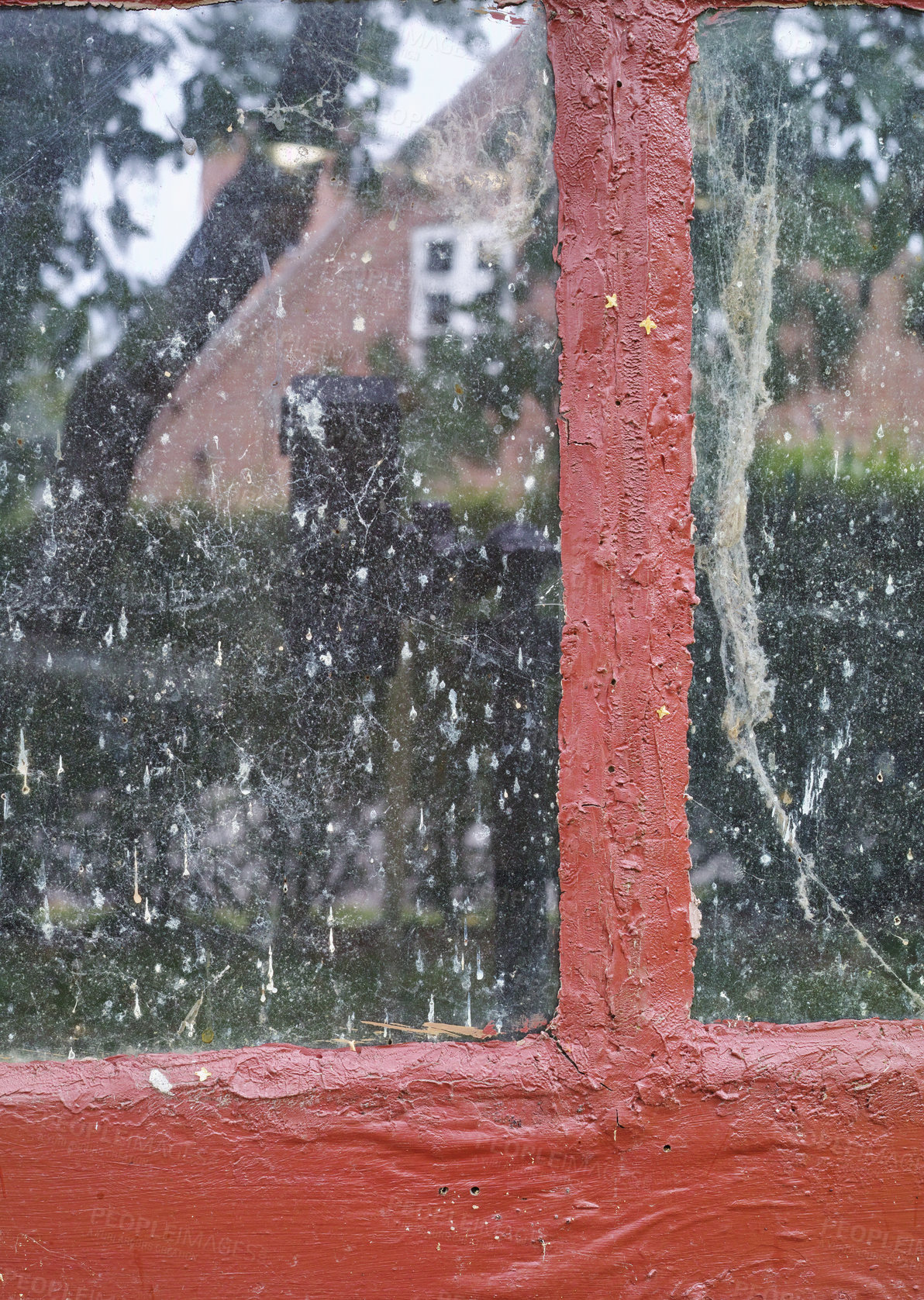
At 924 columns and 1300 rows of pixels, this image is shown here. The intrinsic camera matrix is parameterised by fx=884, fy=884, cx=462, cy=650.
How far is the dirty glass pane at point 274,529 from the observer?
5.51 feet

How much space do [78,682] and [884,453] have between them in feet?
5.38

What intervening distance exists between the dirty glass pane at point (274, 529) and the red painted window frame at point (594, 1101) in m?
0.08

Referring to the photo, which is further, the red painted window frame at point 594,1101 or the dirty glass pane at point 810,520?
the dirty glass pane at point 810,520

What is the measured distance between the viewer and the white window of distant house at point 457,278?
5.57ft

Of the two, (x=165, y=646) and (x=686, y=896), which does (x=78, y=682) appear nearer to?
(x=165, y=646)

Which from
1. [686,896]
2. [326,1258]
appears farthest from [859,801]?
[326,1258]

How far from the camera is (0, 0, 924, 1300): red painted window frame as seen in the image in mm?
1609

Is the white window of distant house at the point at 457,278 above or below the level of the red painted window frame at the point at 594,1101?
above

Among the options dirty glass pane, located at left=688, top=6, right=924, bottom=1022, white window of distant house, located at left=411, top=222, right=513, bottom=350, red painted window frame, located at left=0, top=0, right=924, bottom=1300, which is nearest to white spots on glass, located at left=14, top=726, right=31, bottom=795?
red painted window frame, located at left=0, top=0, right=924, bottom=1300

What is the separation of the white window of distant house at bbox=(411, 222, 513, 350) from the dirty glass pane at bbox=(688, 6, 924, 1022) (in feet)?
1.27

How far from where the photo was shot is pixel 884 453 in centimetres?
176

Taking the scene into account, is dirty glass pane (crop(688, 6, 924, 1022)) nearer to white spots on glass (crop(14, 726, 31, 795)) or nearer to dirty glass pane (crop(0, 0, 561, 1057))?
dirty glass pane (crop(0, 0, 561, 1057))

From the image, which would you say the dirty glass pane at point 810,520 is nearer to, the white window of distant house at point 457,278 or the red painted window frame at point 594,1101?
the red painted window frame at point 594,1101

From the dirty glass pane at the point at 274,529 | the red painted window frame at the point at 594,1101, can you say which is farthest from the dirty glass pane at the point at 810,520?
the dirty glass pane at the point at 274,529
